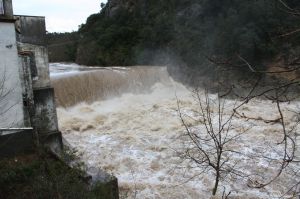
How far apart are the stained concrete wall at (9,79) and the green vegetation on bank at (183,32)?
7.15 metres

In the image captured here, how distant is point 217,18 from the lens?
2183 cm

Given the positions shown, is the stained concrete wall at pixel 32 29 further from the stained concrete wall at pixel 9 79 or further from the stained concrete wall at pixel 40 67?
the stained concrete wall at pixel 9 79

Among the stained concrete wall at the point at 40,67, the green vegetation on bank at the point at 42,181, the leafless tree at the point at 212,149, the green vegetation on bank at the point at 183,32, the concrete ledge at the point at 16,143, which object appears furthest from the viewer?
the green vegetation on bank at the point at 183,32

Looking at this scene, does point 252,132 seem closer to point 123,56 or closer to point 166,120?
point 166,120

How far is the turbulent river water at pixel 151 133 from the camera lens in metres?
7.70

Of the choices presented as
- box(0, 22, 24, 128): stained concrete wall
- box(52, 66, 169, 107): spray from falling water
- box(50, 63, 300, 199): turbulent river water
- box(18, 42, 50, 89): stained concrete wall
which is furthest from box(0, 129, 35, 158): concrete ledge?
box(52, 66, 169, 107): spray from falling water

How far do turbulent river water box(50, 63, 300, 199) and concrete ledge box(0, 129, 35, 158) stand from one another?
131cm

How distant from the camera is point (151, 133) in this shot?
38.3 feet

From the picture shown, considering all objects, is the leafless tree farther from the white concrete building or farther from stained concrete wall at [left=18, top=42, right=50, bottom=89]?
stained concrete wall at [left=18, top=42, right=50, bottom=89]

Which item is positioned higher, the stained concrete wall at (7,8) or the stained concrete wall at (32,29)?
the stained concrete wall at (7,8)

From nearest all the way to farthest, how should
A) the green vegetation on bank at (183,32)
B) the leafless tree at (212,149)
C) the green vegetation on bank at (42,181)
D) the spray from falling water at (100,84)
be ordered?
1. the green vegetation on bank at (42,181)
2. the leafless tree at (212,149)
3. the spray from falling water at (100,84)
4. the green vegetation on bank at (183,32)

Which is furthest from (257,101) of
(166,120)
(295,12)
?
(295,12)

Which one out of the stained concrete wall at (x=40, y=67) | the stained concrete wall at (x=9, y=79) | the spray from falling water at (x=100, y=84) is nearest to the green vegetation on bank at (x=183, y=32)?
the spray from falling water at (x=100, y=84)

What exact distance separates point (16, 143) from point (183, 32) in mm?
17427
